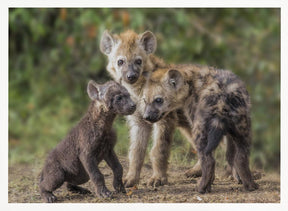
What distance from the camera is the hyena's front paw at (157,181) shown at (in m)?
5.34

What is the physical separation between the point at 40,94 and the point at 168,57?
2807 mm

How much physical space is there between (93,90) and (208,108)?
3.67ft

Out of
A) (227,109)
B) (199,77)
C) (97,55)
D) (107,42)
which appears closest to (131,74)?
(107,42)

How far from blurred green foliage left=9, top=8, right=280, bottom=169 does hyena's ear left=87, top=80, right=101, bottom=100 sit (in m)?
3.22

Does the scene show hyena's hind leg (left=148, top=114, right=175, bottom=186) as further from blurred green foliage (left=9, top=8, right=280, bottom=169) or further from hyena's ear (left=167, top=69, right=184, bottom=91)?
blurred green foliage (left=9, top=8, right=280, bottom=169)

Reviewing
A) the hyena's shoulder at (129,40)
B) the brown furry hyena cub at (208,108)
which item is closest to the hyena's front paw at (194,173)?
the brown furry hyena cub at (208,108)

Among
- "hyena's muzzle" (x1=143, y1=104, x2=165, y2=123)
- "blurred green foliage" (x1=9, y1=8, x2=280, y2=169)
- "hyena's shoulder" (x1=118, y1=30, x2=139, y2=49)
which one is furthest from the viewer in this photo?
"blurred green foliage" (x1=9, y1=8, x2=280, y2=169)

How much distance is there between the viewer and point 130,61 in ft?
17.4

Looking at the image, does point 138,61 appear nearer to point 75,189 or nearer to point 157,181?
point 157,181

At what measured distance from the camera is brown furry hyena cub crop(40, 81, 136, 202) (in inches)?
180

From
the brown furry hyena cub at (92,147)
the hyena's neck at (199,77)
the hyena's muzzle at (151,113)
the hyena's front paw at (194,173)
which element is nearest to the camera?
the brown furry hyena cub at (92,147)

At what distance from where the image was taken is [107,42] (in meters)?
5.54

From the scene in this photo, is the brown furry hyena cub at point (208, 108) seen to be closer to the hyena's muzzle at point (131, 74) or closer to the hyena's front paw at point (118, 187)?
the hyena's muzzle at point (131, 74)

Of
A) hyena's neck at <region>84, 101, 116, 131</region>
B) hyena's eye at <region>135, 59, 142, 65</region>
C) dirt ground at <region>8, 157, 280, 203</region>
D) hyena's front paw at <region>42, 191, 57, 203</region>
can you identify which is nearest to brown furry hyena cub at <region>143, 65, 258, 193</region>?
dirt ground at <region>8, 157, 280, 203</region>
